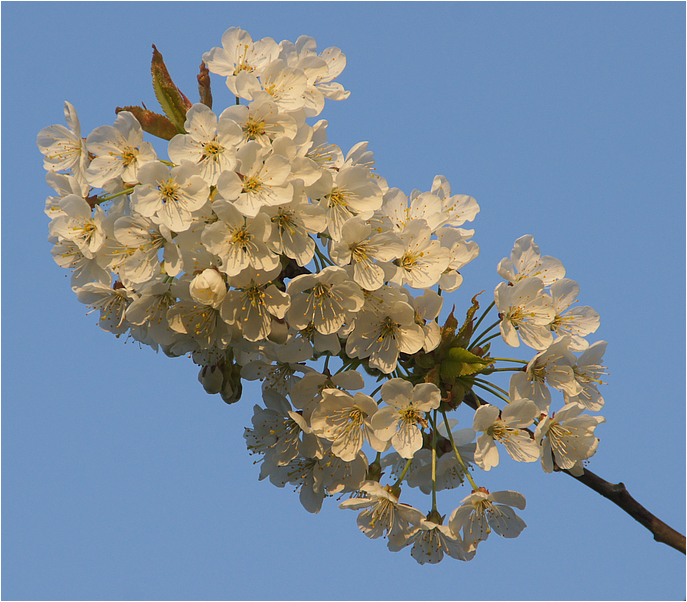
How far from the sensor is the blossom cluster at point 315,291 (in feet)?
11.0

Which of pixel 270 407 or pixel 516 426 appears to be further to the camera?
pixel 270 407

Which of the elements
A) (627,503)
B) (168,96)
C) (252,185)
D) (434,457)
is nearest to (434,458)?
(434,457)

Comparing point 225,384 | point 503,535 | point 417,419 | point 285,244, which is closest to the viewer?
point 285,244

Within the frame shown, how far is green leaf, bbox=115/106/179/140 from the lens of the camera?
12.1ft

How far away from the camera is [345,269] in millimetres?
3469

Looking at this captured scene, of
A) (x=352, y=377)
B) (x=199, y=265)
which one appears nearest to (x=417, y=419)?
(x=352, y=377)

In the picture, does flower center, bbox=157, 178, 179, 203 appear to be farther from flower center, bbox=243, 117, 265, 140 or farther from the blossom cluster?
flower center, bbox=243, 117, 265, 140

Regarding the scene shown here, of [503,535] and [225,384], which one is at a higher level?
[225,384]

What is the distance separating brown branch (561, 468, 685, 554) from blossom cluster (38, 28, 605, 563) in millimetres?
204

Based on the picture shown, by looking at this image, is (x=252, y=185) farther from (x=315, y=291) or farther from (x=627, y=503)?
(x=627, y=503)

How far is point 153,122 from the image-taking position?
3.71 meters

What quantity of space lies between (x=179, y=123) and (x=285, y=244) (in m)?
1.08

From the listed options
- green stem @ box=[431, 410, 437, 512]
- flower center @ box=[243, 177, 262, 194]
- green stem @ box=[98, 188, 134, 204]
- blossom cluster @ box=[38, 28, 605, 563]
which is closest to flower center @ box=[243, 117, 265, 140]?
blossom cluster @ box=[38, 28, 605, 563]

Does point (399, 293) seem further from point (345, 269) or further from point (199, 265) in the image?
point (199, 265)
